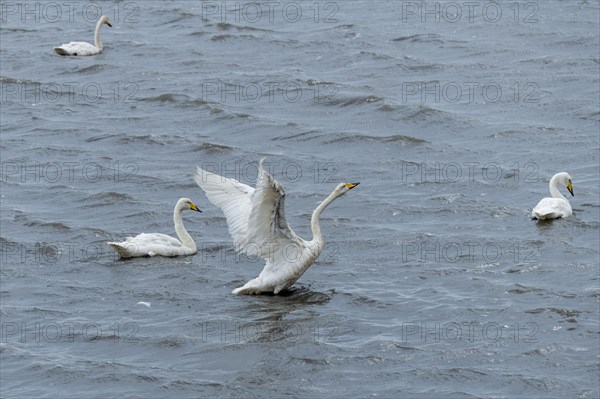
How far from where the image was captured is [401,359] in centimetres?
1530

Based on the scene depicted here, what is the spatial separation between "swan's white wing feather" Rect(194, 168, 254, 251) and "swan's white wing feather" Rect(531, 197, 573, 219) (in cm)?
427

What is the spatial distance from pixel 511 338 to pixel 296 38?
15527 mm

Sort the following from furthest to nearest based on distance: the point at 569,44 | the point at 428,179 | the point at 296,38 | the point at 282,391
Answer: the point at 296,38
the point at 569,44
the point at 428,179
the point at 282,391

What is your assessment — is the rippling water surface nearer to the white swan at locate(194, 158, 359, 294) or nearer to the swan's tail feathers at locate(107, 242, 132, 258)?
the swan's tail feathers at locate(107, 242, 132, 258)

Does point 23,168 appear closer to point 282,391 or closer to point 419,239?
point 419,239

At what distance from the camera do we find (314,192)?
21.7 m

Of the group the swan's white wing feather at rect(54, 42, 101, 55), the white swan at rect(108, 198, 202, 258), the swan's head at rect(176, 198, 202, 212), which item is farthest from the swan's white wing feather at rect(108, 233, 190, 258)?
the swan's white wing feather at rect(54, 42, 101, 55)

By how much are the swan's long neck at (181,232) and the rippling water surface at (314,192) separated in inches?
8.3

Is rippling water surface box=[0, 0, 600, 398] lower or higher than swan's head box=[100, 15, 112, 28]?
lower

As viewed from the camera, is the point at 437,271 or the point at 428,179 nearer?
the point at 437,271

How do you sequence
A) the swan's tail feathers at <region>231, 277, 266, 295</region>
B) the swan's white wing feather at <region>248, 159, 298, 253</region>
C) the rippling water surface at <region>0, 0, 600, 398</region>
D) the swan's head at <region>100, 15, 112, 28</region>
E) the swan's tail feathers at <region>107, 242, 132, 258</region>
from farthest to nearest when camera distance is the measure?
the swan's head at <region>100, 15, 112, 28</region> → the swan's tail feathers at <region>107, 242, 132, 258</region> → the swan's tail feathers at <region>231, 277, 266, 295</region> → the swan's white wing feather at <region>248, 159, 298, 253</region> → the rippling water surface at <region>0, 0, 600, 398</region>

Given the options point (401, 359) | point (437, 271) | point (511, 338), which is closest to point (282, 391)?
point (401, 359)

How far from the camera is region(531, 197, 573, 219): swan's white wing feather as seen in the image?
19.8 meters

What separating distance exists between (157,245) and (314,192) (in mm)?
3613
